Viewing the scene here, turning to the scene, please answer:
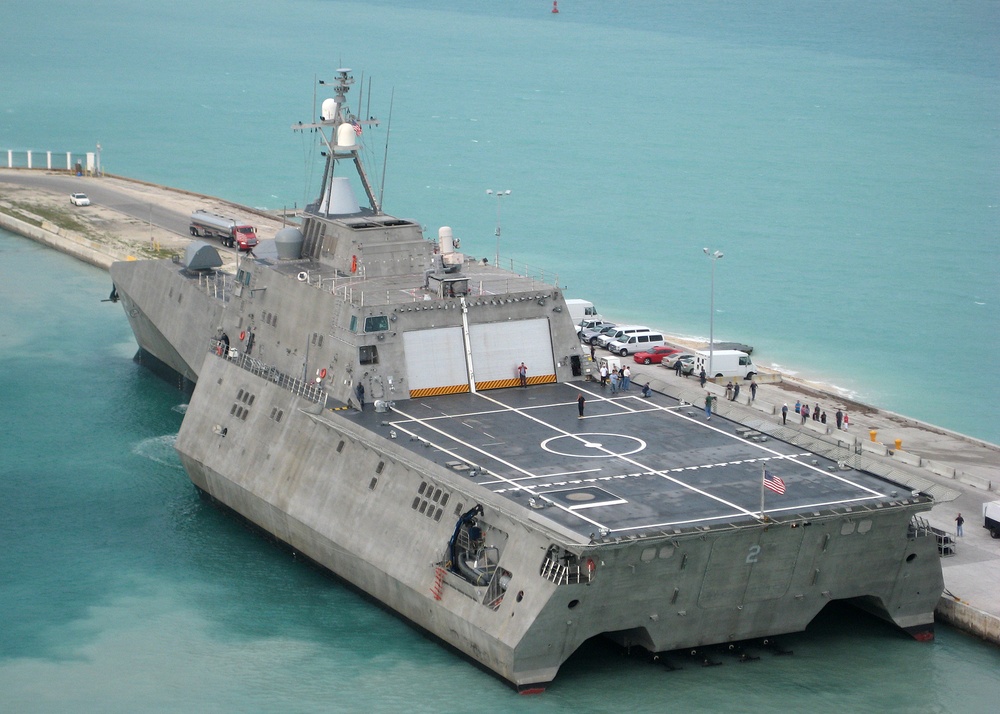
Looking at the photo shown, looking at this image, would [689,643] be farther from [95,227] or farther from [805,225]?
[805,225]

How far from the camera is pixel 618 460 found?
1966 inches

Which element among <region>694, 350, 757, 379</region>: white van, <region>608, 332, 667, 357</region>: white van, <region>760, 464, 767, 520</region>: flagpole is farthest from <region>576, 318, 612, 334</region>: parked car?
<region>760, 464, 767, 520</region>: flagpole

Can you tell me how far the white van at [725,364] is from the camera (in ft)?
249

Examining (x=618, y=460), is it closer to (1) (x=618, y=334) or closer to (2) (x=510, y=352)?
(2) (x=510, y=352)

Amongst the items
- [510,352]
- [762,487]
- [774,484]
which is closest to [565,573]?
[762,487]

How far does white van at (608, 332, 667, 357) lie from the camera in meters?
79.8

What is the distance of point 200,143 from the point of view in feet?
513

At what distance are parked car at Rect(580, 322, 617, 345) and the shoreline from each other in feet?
13.5

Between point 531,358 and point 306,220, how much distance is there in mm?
12234

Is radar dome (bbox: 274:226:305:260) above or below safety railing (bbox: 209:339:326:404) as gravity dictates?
above

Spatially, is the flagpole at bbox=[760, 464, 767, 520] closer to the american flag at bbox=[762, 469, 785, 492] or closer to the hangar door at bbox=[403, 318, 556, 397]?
the american flag at bbox=[762, 469, 785, 492]

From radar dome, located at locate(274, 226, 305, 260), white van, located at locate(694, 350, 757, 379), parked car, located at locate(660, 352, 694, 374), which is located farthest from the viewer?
→ parked car, located at locate(660, 352, 694, 374)

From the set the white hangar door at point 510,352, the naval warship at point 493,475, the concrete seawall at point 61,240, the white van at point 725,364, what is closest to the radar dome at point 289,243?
the naval warship at point 493,475

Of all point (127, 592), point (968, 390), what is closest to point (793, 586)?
point (127, 592)
